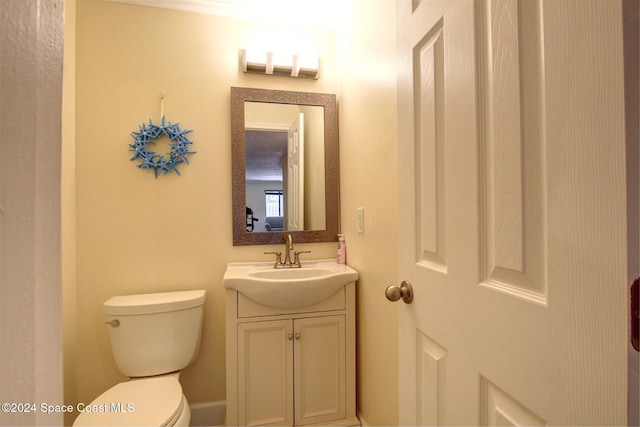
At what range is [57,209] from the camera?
0.91 feet

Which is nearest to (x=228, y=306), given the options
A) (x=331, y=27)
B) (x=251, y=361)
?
(x=251, y=361)

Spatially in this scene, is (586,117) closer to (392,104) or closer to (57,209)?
(57,209)

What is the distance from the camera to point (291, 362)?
1467 mm

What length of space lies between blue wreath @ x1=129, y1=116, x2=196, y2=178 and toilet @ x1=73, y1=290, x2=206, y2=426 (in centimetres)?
70

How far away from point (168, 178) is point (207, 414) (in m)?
1.34

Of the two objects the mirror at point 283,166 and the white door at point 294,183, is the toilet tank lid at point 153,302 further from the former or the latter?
the white door at point 294,183

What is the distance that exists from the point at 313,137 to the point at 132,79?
1.06 metres

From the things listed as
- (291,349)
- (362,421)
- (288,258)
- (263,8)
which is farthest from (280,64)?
(362,421)

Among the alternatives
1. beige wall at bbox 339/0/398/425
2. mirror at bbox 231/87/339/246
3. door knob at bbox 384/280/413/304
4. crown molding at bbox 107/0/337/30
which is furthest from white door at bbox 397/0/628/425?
crown molding at bbox 107/0/337/30

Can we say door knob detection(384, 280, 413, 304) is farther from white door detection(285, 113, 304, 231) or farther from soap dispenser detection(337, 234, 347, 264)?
white door detection(285, 113, 304, 231)

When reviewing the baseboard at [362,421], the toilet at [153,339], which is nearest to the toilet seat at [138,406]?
the toilet at [153,339]

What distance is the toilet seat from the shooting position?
1023 millimetres

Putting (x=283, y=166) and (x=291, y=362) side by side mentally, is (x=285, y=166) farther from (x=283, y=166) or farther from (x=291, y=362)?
(x=291, y=362)

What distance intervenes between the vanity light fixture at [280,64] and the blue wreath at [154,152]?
55 cm
